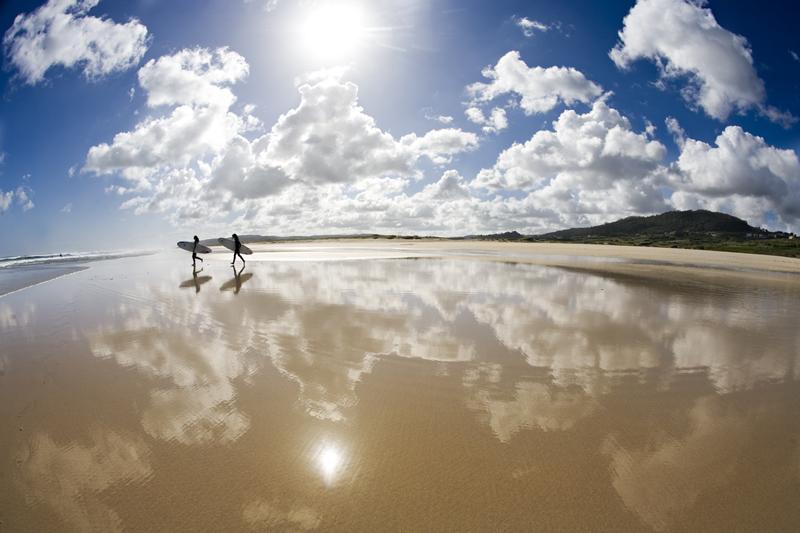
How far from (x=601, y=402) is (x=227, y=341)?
8115 mm

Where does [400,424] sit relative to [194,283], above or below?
below

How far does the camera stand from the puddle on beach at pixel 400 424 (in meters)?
3.80

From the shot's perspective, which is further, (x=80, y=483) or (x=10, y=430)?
(x=10, y=430)

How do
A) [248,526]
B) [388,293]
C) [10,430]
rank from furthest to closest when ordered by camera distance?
1. [388,293]
2. [10,430]
3. [248,526]

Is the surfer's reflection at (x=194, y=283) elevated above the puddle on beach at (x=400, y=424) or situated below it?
above

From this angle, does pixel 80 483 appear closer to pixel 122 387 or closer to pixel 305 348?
pixel 122 387

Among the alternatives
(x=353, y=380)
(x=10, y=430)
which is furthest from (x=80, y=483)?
(x=353, y=380)

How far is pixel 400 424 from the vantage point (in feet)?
17.9

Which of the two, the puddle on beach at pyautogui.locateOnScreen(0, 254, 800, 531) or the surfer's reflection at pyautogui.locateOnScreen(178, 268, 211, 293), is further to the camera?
the surfer's reflection at pyautogui.locateOnScreen(178, 268, 211, 293)

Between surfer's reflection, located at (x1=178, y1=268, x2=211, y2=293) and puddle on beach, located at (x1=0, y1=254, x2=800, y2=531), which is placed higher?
surfer's reflection, located at (x1=178, y1=268, x2=211, y2=293)

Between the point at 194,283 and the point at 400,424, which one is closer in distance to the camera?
the point at 400,424

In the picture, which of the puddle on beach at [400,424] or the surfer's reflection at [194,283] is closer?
the puddle on beach at [400,424]

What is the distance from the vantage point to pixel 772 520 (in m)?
3.65

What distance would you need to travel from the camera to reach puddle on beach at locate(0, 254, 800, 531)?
3.80 m
